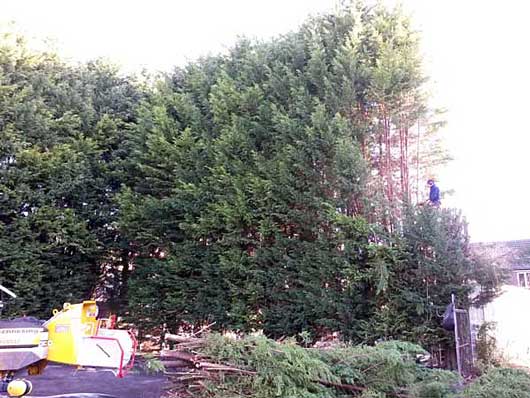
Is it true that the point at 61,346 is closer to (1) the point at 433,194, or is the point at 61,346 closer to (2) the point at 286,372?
(2) the point at 286,372

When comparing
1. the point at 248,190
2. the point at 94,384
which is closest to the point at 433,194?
the point at 248,190

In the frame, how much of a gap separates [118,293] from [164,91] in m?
5.33

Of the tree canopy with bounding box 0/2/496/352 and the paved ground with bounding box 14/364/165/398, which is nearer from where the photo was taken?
the paved ground with bounding box 14/364/165/398

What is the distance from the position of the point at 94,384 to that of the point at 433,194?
6718 mm

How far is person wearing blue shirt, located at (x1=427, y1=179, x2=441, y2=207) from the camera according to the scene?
8.31m

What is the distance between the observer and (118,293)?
40.9 ft

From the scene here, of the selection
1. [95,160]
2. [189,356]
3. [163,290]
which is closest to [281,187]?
[163,290]

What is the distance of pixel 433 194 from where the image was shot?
8.49 metres

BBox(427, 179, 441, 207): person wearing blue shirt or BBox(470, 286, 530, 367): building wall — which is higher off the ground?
BBox(427, 179, 441, 207): person wearing blue shirt

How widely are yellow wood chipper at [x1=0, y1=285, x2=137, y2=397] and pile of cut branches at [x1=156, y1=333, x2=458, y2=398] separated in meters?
0.57

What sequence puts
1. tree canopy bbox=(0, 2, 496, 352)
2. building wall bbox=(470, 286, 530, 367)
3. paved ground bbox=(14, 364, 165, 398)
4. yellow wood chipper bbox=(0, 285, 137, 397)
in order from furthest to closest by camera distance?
tree canopy bbox=(0, 2, 496, 352)
building wall bbox=(470, 286, 530, 367)
paved ground bbox=(14, 364, 165, 398)
yellow wood chipper bbox=(0, 285, 137, 397)

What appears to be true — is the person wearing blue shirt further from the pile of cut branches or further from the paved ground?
the paved ground

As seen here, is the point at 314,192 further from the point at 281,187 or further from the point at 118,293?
the point at 118,293

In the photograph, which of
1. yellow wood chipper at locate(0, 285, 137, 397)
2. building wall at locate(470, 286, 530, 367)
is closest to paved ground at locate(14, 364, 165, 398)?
yellow wood chipper at locate(0, 285, 137, 397)
